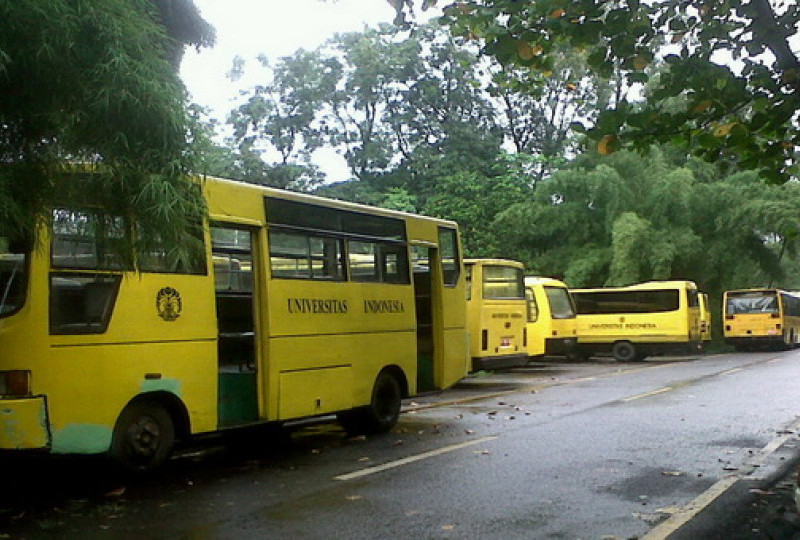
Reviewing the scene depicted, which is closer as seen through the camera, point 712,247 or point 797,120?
point 797,120

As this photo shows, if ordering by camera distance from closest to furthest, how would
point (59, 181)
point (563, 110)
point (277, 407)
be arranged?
point (59, 181)
point (277, 407)
point (563, 110)

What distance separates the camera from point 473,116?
41125 mm

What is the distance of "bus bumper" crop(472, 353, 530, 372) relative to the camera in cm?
1973

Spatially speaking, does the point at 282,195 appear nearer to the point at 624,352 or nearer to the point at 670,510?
the point at 670,510

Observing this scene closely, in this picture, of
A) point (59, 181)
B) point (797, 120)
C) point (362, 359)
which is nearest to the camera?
point (59, 181)

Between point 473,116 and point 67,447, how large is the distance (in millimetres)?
34875

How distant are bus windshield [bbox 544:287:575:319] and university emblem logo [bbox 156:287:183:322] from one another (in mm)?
20827

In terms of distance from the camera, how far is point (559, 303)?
29.2 meters

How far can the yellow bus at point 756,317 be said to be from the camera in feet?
119

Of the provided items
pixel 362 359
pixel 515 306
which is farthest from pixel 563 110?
pixel 362 359

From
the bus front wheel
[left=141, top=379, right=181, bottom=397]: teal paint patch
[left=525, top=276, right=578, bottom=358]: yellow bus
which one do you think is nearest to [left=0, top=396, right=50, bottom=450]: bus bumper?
[left=141, top=379, right=181, bottom=397]: teal paint patch

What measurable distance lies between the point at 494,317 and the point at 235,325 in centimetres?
1107

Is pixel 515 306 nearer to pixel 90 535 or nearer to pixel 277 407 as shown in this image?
pixel 277 407

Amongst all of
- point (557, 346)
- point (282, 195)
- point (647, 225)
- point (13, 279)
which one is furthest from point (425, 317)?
point (647, 225)
